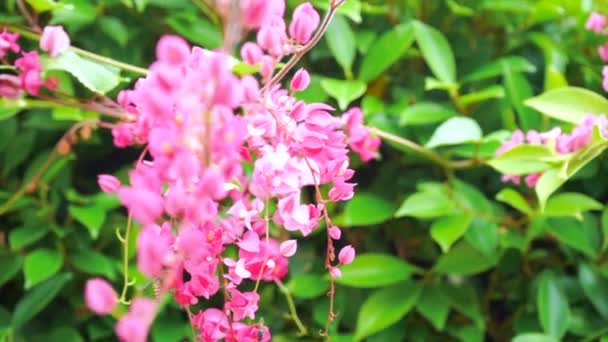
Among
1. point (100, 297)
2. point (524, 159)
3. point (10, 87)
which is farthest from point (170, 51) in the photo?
point (524, 159)

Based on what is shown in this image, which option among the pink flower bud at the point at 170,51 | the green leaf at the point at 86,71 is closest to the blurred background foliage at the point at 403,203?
the green leaf at the point at 86,71

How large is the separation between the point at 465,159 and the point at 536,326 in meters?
0.23

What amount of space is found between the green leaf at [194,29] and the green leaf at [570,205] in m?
0.44

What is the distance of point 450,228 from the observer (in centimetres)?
84

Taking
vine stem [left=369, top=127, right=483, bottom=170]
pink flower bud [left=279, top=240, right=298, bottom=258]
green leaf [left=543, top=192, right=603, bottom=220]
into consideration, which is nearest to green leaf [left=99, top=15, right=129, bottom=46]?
vine stem [left=369, top=127, right=483, bottom=170]

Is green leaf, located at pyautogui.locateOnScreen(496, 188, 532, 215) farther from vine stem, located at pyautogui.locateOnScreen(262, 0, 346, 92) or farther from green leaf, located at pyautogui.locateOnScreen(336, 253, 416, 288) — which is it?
vine stem, located at pyautogui.locateOnScreen(262, 0, 346, 92)

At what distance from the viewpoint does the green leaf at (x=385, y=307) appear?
0.86 m

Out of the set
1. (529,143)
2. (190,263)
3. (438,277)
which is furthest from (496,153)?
(190,263)

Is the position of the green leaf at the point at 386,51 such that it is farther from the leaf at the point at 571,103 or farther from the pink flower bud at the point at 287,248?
the pink flower bud at the point at 287,248

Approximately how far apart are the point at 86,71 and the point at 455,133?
0.40m

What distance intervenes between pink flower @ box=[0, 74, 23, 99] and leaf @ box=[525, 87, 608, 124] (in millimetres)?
504

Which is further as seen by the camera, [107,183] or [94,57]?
[94,57]

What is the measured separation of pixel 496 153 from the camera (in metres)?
0.82

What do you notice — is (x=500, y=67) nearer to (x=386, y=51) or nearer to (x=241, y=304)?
(x=386, y=51)
